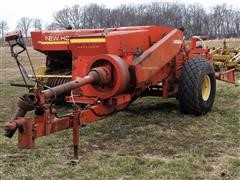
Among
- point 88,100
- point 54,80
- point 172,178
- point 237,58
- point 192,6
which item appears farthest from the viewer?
point 192,6

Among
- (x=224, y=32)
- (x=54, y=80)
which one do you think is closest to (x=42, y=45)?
(x=54, y=80)

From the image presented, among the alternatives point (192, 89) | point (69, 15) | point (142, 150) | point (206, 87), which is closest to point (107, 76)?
point (142, 150)

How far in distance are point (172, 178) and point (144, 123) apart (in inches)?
100

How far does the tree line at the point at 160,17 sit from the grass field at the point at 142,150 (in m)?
60.0

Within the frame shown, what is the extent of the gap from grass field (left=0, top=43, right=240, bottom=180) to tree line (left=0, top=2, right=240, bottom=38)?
197 ft

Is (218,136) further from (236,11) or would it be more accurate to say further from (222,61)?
(236,11)

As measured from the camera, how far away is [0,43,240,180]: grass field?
4.86 m

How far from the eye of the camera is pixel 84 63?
259 inches

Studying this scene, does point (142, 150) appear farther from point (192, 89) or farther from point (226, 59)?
point (226, 59)

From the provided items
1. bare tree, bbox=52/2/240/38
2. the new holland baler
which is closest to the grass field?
the new holland baler

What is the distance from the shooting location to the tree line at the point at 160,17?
70250mm

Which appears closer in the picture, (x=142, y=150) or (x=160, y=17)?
(x=142, y=150)

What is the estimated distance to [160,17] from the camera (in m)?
71.5

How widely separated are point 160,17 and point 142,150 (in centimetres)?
6702
